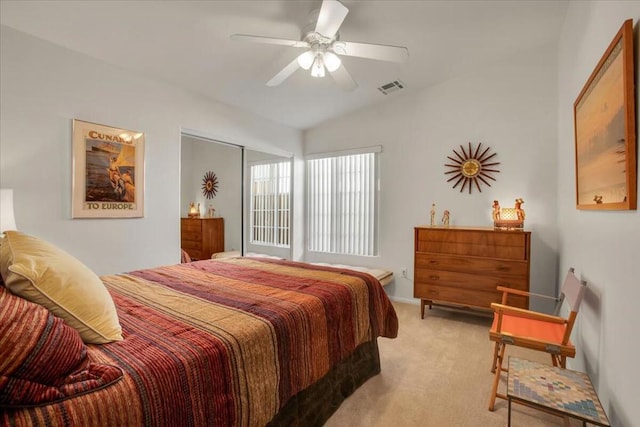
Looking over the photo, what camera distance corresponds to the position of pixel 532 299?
3.33m

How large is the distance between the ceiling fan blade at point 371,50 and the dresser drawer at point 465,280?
221cm

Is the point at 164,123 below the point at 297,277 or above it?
above

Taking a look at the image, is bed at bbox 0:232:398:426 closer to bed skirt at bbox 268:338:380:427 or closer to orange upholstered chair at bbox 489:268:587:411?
bed skirt at bbox 268:338:380:427

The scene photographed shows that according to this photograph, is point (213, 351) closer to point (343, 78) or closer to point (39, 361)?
point (39, 361)

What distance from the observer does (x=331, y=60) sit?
2.34 meters

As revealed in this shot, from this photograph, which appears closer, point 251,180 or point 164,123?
point 164,123

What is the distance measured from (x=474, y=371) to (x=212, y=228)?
308 cm

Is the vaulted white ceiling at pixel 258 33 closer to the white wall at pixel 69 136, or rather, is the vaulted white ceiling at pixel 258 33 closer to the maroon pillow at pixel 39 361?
the white wall at pixel 69 136

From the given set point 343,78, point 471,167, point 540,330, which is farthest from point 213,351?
point 471,167

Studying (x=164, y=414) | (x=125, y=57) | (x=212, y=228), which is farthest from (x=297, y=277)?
(x=125, y=57)

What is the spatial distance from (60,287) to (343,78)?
2.33 m

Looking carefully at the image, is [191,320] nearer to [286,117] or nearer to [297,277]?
[297,277]

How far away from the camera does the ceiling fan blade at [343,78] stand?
2.46 metres

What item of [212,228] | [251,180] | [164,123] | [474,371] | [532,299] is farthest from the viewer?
[251,180]
